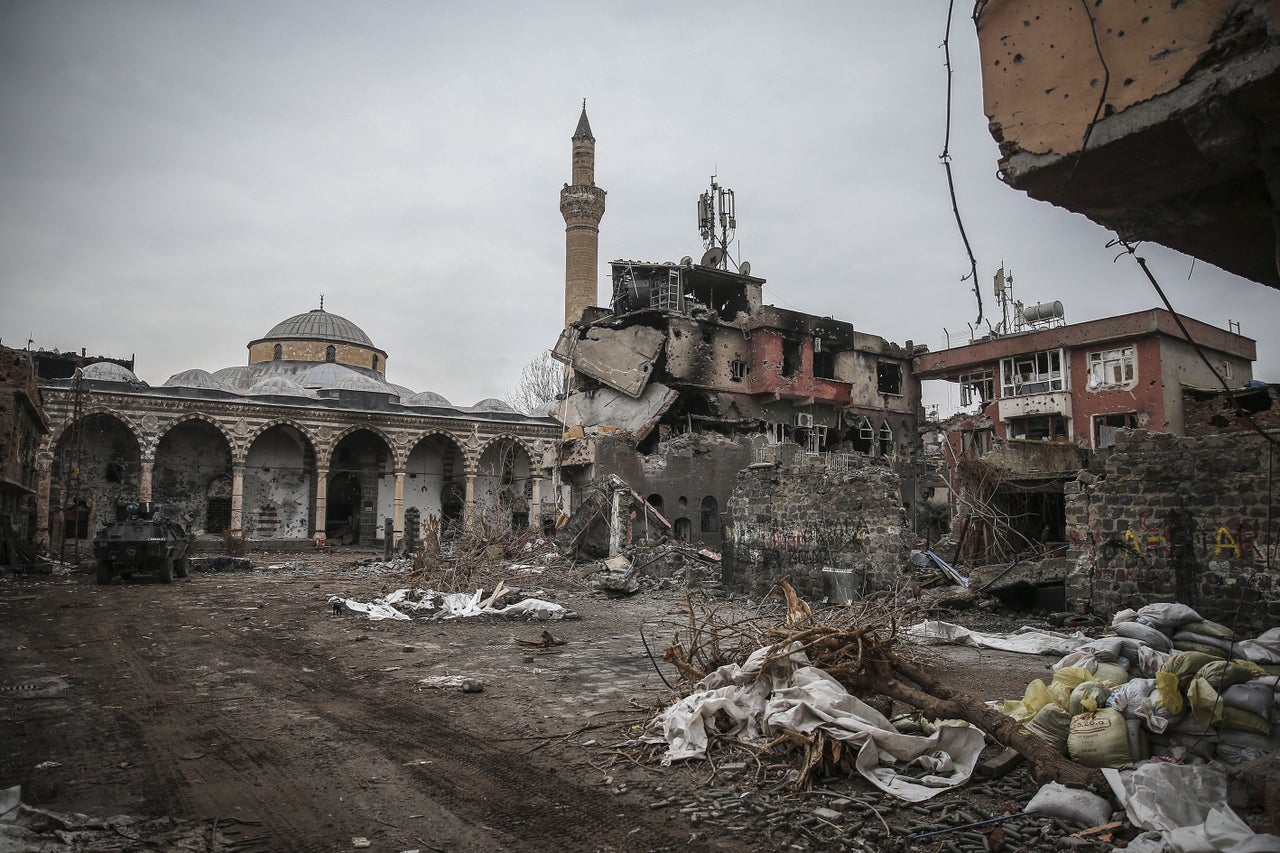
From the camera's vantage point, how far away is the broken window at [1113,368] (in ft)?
81.8

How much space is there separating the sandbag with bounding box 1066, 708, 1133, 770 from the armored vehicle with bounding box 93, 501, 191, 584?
18538 millimetres

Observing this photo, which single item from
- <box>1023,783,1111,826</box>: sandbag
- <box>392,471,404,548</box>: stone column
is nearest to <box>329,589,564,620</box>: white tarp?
<box>1023,783,1111,826</box>: sandbag

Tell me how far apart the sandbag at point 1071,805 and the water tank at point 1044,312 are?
30.6 m

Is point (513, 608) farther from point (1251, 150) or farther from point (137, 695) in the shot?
point (1251, 150)

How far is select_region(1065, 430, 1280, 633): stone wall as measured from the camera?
8.14m

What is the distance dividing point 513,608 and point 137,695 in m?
6.13

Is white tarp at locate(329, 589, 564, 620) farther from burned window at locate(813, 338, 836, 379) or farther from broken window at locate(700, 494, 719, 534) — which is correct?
burned window at locate(813, 338, 836, 379)

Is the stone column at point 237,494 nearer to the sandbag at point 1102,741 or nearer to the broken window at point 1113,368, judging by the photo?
the sandbag at point 1102,741

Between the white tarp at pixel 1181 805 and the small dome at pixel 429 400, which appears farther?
the small dome at pixel 429 400

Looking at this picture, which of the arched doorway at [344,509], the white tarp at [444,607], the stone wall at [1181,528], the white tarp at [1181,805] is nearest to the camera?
the white tarp at [1181,805]

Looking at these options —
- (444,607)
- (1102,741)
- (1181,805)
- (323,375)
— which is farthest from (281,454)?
(1181,805)

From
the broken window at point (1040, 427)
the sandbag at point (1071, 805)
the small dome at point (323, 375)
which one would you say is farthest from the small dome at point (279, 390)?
the sandbag at point (1071, 805)

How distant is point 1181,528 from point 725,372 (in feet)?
80.3

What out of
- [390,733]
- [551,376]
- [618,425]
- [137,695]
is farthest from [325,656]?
[551,376]
